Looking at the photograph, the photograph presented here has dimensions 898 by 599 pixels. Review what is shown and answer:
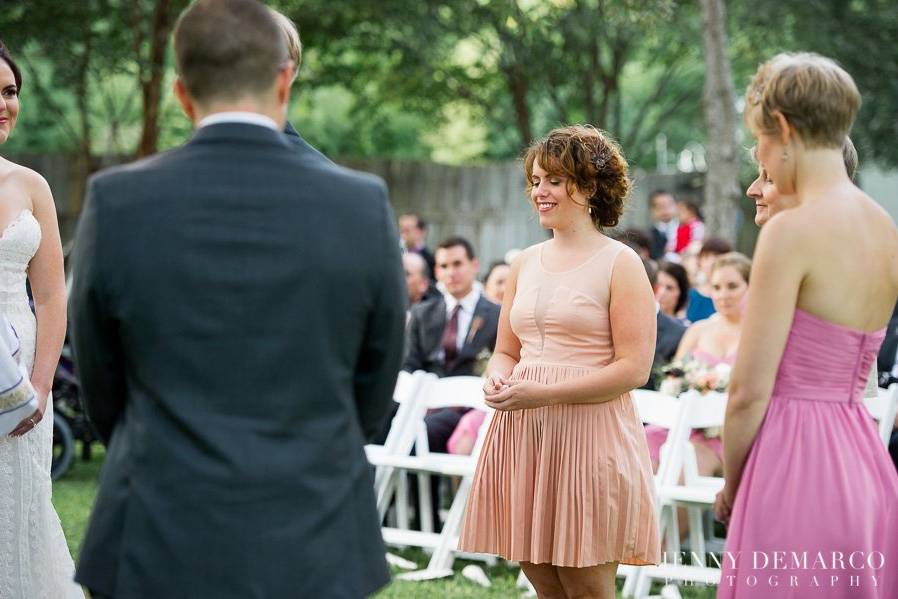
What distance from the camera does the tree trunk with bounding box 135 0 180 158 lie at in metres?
16.0

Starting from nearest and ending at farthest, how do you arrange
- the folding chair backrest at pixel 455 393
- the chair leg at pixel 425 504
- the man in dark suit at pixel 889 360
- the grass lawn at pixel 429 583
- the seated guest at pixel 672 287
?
1. the grass lawn at pixel 429 583
2. the folding chair backrest at pixel 455 393
3. the chair leg at pixel 425 504
4. the man in dark suit at pixel 889 360
5. the seated guest at pixel 672 287

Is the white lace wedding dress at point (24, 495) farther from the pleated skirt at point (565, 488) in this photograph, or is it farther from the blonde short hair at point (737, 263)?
the blonde short hair at point (737, 263)

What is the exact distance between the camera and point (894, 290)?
3189 mm

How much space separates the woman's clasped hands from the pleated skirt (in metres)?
0.10

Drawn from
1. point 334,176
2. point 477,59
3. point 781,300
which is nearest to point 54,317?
point 334,176

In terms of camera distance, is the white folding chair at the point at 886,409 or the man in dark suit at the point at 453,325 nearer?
the white folding chair at the point at 886,409

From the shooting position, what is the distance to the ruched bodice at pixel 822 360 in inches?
121

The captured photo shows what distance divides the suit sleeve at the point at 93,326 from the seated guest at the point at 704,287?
782cm

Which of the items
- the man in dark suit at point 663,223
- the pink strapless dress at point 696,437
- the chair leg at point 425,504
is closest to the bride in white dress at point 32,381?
the chair leg at point 425,504

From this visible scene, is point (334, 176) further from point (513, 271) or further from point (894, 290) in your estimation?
point (513, 271)

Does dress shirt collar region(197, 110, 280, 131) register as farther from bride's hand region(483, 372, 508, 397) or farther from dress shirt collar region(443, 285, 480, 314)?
dress shirt collar region(443, 285, 480, 314)

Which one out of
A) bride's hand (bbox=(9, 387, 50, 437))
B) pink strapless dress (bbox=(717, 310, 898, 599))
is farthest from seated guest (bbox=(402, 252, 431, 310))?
pink strapless dress (bbox=(717, 310, 898, 599))

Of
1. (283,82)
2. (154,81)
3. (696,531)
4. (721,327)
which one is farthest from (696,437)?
(154,81)

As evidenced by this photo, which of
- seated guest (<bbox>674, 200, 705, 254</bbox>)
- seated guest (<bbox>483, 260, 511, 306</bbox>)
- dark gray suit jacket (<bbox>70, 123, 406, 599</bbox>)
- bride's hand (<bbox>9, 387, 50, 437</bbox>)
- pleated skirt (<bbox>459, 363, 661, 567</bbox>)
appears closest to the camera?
dark gray suit jacket (<bbox>70, 123, 406, 599</bbox>)
